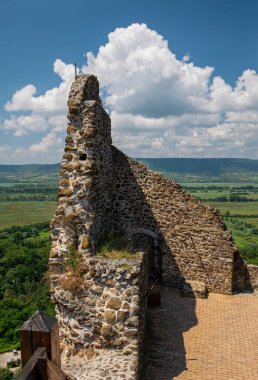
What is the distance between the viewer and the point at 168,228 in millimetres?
11469

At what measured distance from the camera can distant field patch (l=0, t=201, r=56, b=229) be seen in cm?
10788

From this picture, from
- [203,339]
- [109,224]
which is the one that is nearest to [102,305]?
[203,339]

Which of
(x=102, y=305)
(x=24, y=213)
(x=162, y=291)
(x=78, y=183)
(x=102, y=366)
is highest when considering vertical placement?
(x=78, y=183)

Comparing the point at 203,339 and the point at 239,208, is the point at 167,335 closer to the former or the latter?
the point at 203,339

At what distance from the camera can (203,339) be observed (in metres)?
8.77

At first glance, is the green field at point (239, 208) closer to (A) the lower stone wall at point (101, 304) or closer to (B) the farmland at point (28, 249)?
(B) the farmland at point (28, 249)

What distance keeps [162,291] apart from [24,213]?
115 m

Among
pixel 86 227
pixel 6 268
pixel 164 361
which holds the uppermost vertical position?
pixel 86 227

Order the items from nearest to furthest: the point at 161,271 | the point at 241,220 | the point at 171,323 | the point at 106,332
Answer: the point at 106,332
the point at 171,323
the point at 161,271
the point at 241,220

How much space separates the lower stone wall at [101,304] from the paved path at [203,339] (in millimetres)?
1038

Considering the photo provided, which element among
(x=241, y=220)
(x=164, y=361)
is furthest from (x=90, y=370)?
(x=241, y=220)

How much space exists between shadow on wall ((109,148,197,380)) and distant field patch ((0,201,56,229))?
319 feet

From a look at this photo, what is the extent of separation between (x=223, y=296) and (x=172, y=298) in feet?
5.59

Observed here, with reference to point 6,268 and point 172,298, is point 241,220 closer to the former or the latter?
point 6,268
